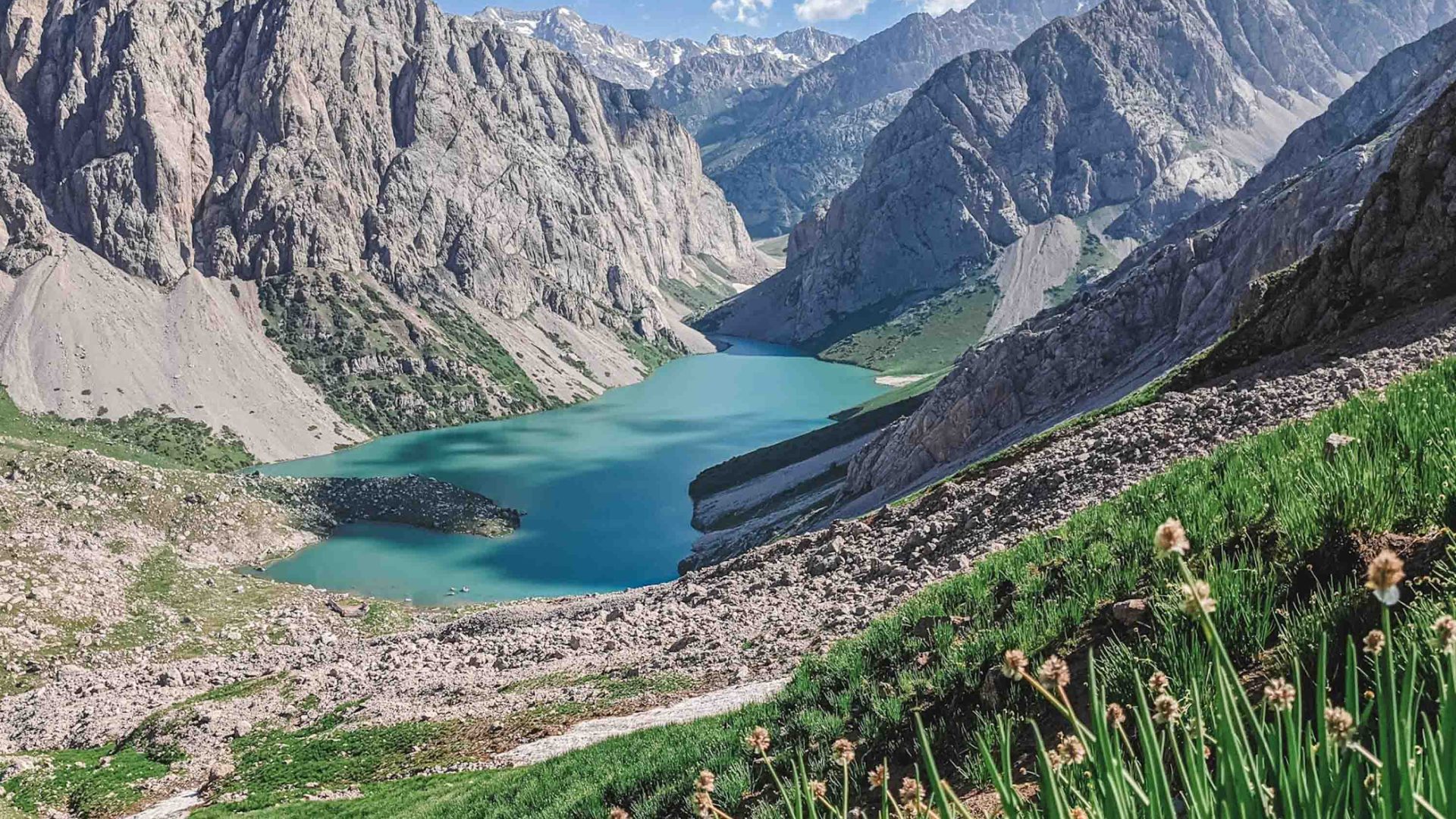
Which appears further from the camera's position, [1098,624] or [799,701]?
[799,701]

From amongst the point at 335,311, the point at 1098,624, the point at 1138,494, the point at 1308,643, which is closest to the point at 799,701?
the point at 1098,624

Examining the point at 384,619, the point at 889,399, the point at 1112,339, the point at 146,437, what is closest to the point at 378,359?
the point at 146,437

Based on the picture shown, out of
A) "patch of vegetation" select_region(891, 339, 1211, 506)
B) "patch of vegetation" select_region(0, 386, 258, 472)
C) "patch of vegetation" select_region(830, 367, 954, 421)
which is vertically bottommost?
"patch of vegetation" select_region(830, 367, 954, 421)

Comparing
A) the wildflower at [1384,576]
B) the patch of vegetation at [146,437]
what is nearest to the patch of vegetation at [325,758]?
the wildflower at [1384,576]

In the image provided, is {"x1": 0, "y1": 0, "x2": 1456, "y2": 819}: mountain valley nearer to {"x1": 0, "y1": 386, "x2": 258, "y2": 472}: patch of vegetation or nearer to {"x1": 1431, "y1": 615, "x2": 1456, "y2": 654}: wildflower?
{"x1": 1431, "y1": 615, "x2": 1456, "y2": 654}: wildflower

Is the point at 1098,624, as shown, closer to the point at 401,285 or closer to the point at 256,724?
the point at 256,724

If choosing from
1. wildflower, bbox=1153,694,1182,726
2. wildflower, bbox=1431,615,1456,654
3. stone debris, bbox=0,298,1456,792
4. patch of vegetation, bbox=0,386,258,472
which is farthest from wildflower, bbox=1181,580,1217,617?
patch of vegetation, bbox=0,386,258,472

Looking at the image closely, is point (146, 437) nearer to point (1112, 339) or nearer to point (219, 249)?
point (219, 249)
